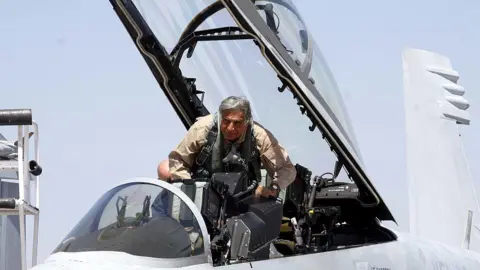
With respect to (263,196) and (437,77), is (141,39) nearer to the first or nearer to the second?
(263,196)

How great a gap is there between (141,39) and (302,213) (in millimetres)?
2373

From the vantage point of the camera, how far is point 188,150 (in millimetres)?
7762

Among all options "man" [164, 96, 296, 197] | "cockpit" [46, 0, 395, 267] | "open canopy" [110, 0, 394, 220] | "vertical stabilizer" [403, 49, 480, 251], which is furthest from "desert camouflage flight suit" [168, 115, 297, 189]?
"vertical stabilizer" [403, 49, 480, 251]

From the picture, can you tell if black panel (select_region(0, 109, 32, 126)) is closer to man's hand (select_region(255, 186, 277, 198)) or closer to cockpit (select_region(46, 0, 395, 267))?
cockpit (select_region(46, 0, 395, 267))

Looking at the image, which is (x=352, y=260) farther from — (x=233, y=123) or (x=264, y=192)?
(x=233, y=123)

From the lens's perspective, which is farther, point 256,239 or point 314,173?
point 314,173

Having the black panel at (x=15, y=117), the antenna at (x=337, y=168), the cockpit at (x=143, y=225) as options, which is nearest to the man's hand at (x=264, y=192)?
the cockpit at (x=143, y=225)

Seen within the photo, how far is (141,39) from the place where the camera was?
903 cm

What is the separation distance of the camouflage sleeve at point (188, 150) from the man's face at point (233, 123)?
0.90 feet

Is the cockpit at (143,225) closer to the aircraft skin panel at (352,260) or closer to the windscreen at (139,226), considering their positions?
the windscreen at (139,226)

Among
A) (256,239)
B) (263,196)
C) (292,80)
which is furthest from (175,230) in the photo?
(292,80)

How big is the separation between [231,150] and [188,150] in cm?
39

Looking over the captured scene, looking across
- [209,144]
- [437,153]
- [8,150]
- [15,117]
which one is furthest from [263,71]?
[437,153]

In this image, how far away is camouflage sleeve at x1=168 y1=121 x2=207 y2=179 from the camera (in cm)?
775
